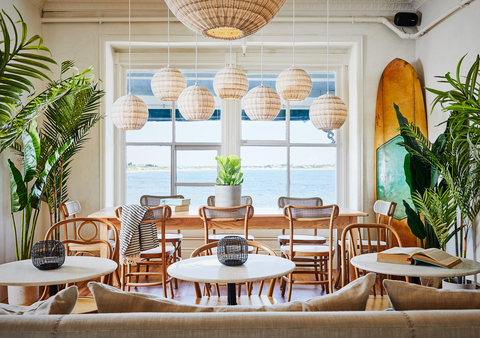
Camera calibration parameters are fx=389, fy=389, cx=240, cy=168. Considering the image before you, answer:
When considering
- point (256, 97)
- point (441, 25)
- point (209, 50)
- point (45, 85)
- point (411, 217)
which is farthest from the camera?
point (209, 50)

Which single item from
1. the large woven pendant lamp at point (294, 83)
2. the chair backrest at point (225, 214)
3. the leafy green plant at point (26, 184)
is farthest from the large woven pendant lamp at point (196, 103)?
the leafy green plant at point (26, 184)

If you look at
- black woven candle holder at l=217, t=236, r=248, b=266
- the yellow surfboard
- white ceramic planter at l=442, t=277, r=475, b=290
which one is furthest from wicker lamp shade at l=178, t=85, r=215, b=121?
white ceramic planter at l=442, t=277, r=475, b=290

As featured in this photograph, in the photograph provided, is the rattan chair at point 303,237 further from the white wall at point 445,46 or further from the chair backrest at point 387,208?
the white wall at point 445,46

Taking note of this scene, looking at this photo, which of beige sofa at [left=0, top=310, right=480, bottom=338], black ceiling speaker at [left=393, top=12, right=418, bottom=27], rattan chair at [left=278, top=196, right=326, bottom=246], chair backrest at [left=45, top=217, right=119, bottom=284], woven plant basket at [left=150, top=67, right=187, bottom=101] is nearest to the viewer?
beige sofa at [left=0, top=310, right=480, bottom=338]

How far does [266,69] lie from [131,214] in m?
2.94

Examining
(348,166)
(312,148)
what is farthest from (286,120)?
(348,166)

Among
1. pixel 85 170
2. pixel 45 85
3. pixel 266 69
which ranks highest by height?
pixel 266 69

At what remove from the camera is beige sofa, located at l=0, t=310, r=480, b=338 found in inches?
37.1

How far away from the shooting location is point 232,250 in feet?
6.53

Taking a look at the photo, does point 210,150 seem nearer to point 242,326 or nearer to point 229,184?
point 229,184

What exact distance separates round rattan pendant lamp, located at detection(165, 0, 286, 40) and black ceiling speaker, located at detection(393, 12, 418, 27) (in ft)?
12.0

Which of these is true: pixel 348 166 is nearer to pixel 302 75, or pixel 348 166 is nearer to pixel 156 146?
pixel 302 75

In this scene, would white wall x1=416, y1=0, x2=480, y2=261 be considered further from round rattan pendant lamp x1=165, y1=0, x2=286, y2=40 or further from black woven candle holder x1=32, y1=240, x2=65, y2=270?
black woven candle holder x1=32, y1=240, x2=65, y2=270

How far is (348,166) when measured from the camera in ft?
16.9
